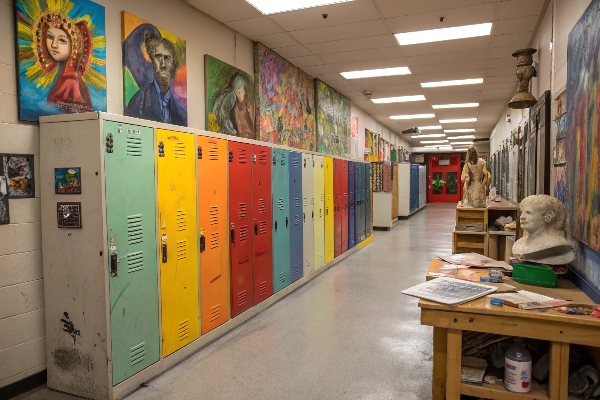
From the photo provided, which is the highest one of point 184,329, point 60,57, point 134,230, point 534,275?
point 60,57

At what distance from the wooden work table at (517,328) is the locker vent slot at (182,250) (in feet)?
6.20

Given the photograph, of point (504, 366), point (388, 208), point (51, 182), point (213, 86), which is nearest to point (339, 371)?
point (504, 366)

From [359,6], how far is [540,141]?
217 centimetres

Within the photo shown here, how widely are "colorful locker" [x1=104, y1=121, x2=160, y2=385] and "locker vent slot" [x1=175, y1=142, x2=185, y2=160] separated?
0.81ft

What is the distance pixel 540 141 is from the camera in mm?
3678

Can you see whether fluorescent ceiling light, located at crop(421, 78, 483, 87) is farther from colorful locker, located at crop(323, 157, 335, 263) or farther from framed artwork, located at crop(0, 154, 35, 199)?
framed artwork, located at crop(0, 154, 35, 199)

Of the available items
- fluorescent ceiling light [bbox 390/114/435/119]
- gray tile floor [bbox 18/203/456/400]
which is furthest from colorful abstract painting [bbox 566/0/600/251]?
fluorescent ceiling light [bbox 390/114/435/119]

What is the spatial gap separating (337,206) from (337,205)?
0.06ft

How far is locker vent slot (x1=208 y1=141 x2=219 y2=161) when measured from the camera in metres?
3.43

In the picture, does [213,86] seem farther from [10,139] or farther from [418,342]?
[418,342]

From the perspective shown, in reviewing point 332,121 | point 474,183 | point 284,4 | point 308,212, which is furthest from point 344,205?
point 284,4

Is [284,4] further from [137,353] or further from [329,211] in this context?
[137,353]

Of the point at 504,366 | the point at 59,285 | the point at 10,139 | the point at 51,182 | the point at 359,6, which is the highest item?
the point at 359,6

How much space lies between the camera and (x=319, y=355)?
3170 millimetres
